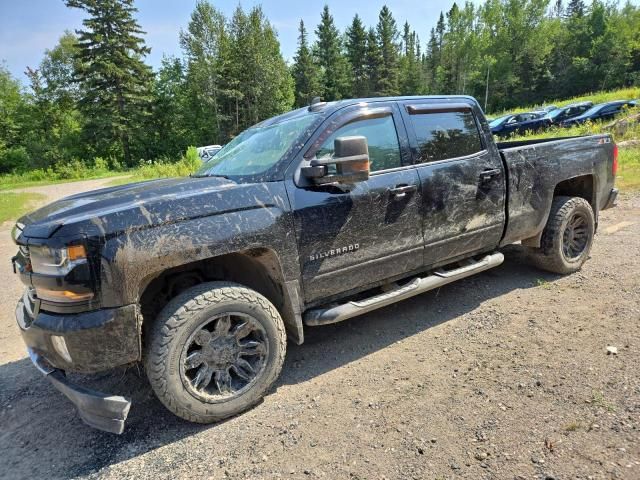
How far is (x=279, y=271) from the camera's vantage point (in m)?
2.69

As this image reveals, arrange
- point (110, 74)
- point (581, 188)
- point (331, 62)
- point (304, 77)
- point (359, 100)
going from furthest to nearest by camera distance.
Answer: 1. point (331, 62)
2. point (304, 77)
3. point (110, 74)
4. point (581, 188)
5. point (359, 100)

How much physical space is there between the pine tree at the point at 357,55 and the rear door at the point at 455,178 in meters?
61.7

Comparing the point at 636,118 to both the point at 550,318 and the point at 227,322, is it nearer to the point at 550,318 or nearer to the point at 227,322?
the point at 550,318

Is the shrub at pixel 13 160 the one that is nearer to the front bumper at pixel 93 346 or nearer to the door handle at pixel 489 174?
the front bumper at pixel 93 346

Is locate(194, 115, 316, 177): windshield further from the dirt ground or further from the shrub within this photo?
the shrub

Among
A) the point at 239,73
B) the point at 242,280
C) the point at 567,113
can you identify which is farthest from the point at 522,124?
the point at 239,73

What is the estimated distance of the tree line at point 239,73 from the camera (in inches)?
1542

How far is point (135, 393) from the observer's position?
293 cm

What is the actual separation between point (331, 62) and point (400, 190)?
2496 inches

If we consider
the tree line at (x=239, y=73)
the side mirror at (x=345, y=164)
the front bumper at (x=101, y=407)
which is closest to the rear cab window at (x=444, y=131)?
the side mirror at (x=345, y=164)

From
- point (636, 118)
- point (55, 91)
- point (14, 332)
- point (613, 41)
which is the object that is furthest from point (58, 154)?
point (613, 41)

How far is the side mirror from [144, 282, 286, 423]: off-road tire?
92 centimetres

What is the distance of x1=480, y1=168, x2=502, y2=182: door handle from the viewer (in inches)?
142

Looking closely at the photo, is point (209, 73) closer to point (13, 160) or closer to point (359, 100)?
point (13, 160)
